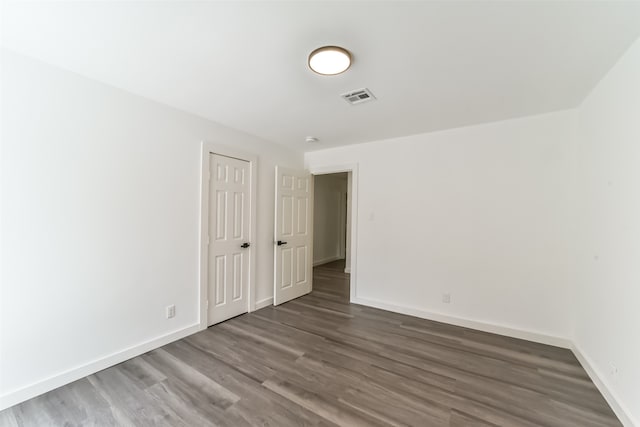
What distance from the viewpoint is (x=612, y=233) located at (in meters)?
1.89

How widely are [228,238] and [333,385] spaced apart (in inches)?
80.2

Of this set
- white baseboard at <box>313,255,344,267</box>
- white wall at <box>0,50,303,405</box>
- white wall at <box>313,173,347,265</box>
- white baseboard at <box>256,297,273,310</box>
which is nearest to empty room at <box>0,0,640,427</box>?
white wall at <box>0,50,303,405</box>

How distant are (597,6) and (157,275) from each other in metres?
3.72

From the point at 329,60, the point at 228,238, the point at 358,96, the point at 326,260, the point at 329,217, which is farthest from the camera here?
the point at 329,217

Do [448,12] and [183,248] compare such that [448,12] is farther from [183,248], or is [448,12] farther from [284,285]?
[284,285]

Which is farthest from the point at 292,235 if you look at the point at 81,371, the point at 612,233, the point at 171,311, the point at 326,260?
the point at 612,233

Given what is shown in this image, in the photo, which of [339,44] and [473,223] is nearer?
[339,44]

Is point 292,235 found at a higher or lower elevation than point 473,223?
lower

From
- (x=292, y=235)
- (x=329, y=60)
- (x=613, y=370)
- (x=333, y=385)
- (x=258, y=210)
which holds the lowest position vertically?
(x=333, y=385)

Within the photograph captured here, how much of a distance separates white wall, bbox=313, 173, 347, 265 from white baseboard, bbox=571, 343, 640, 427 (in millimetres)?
5055

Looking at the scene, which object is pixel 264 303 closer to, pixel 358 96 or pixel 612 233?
pixel 358 96

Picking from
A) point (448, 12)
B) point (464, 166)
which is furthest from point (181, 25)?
point (464, 166)

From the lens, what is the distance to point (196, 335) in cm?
281

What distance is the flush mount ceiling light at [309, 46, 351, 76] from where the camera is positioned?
1.63 m
